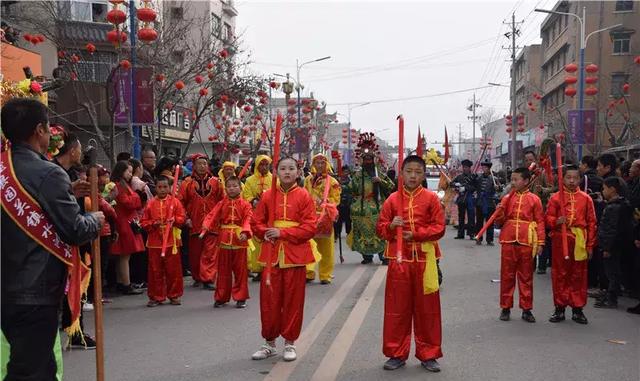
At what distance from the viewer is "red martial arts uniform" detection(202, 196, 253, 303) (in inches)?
304

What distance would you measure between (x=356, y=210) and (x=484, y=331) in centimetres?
499

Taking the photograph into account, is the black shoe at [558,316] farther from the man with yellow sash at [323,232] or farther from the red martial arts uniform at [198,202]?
the red martial arts uniform at [198,202]

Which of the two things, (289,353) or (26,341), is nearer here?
(26,341)

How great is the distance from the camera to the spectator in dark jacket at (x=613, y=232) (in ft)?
25.3

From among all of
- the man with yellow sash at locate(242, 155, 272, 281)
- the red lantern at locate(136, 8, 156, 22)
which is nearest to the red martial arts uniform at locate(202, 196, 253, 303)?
the man with yellow sash at locate(242, 155, 272, 281)

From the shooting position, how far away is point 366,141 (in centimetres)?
1034

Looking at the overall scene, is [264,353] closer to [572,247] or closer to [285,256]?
[285,256]

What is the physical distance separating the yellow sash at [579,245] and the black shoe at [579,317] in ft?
1.91

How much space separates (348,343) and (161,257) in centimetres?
325

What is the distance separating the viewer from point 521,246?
22.8 ft

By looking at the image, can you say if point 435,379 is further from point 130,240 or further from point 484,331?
point 130,240

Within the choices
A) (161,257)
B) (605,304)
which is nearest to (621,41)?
(605,304)

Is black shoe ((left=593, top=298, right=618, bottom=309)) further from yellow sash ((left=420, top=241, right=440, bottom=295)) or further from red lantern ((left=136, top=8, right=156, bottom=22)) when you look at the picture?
red lantern ((left=136, top=8, right=156, bottom=22))

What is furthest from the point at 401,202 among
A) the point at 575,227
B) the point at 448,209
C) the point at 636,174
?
the point at 448,209
